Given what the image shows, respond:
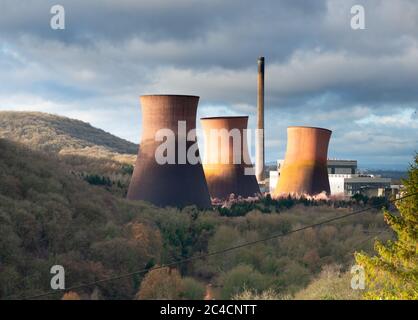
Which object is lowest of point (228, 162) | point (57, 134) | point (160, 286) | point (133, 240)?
point (160, 286)

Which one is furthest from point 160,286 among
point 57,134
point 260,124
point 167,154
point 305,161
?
point 57,134

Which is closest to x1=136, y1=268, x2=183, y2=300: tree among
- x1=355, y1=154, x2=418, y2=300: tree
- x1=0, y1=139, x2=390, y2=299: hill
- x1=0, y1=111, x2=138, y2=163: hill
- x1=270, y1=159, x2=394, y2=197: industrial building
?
x1=0, y1=139, x2=390, y2=299: hill

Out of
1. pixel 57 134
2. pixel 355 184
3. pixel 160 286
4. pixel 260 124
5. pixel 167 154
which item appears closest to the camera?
pixel 160 286

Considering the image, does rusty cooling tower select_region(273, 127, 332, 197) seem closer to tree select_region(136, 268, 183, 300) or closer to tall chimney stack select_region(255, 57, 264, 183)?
tall chimney stack select_region(255, 57, 264, 183)

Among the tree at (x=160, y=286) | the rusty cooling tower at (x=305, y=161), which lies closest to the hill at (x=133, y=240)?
the tree at (x=160, y=286)

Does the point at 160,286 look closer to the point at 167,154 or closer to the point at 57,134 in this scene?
the point at 167,154

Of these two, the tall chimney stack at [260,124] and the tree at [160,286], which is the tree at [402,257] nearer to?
the tree at [160,286]
